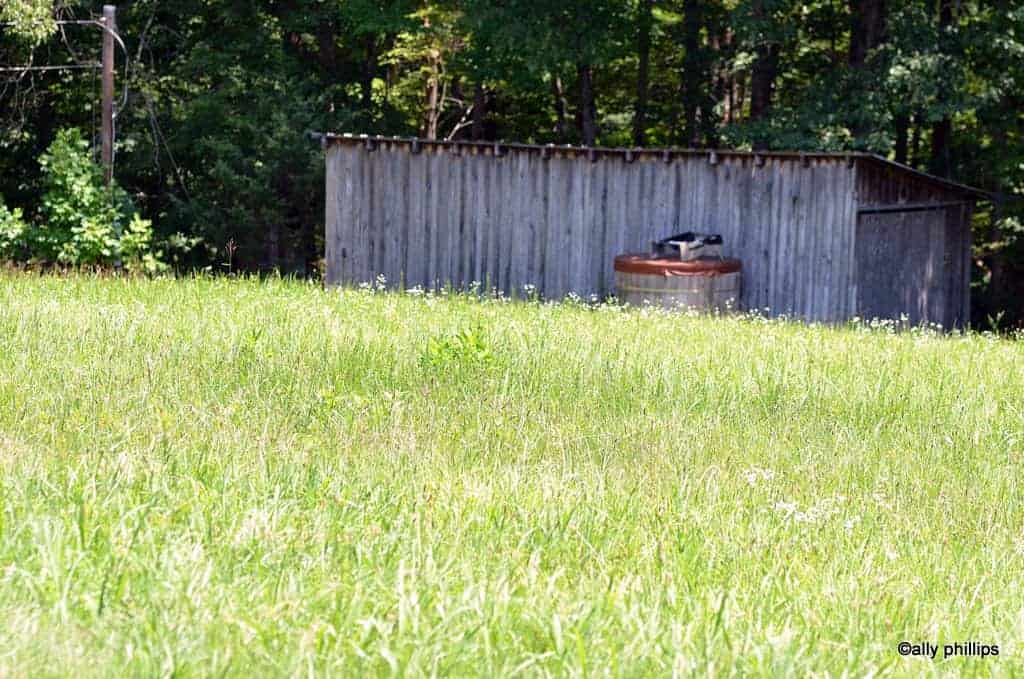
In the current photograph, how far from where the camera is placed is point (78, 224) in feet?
65.6

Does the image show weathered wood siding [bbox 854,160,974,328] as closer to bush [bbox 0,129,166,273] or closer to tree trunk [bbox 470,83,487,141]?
→ bush [bbox 0,129,166,273]

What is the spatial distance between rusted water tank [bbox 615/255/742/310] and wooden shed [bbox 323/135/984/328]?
1239 mm

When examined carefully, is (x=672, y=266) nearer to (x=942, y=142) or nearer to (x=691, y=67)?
(x=942, y=142)

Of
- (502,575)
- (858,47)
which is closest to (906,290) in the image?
(858,47)

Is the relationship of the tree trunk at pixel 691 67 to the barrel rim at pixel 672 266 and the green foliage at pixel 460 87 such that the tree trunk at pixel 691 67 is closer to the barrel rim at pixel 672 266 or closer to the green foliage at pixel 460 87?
the green foliage at pixel 460 87

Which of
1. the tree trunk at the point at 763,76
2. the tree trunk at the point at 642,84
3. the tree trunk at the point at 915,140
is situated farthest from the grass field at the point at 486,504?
the tree trunk at the point at 642,84

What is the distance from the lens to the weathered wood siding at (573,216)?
17938mm

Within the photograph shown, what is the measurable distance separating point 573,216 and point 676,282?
2710 mm

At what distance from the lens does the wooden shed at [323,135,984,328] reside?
58.9 ft

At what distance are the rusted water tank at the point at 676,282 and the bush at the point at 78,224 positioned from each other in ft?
22.1

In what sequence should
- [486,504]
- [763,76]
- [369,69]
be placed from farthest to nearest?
[369,69] → [763,76] → [486,504]

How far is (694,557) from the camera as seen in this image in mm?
5004

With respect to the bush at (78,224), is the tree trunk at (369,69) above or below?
above

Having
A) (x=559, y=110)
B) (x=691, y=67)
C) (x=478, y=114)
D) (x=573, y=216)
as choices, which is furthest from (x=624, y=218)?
(x=559, y=110)
